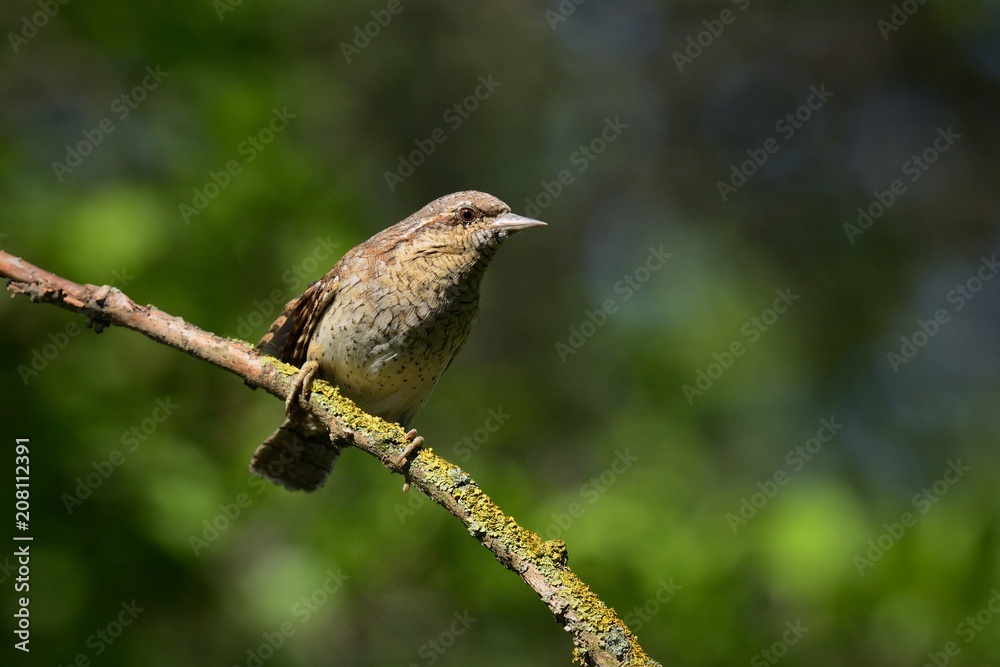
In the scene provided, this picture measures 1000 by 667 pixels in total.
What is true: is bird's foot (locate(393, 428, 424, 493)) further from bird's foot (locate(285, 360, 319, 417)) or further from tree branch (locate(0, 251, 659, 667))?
bird's foot (locate(285, 360, 319, 417))

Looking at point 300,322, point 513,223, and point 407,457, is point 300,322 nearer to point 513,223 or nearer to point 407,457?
point 513,223

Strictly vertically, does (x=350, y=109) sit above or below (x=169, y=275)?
above

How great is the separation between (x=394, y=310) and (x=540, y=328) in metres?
5.45

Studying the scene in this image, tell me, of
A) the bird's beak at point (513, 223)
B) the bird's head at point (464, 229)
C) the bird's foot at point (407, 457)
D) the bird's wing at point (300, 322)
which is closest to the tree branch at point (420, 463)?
the bird's foot at point (407, 457)

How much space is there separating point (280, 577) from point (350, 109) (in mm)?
5038

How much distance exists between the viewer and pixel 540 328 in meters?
9.05

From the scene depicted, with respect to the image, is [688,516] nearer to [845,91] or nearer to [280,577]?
[280,577]

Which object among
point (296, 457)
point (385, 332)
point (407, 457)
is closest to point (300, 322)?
point (385, 332)

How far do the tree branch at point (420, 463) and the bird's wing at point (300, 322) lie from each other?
A: 2.71ft

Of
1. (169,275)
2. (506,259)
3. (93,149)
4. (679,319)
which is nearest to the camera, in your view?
(169,275)

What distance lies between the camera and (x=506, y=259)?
9125mm

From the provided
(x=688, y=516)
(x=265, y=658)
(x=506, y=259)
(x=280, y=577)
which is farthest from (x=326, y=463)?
(x=506, y=259)

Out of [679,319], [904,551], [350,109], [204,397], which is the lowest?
[204,397]

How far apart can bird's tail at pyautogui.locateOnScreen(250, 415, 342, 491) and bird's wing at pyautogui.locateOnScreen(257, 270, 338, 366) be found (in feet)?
1.01
